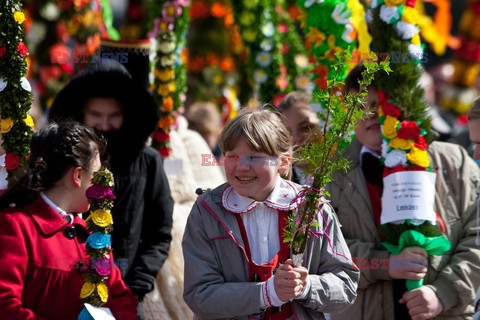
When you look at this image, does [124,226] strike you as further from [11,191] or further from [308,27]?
[308,27]

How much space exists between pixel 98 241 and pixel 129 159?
1035mm

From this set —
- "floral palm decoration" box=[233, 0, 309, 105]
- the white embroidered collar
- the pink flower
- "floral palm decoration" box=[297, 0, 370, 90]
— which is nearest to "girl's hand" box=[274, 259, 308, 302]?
the white embroidered collar

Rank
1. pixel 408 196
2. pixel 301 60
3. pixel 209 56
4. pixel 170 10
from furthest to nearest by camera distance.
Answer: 1. pixel 209 56
2. pixel 301 60
3. pixel 170 10
4. pixel 408 196

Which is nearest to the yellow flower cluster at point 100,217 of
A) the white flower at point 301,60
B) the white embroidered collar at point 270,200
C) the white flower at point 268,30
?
the white embroidered collar at point 270,200

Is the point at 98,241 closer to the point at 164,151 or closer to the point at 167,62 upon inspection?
the point at 164,151

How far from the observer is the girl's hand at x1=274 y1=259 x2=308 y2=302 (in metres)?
2.92

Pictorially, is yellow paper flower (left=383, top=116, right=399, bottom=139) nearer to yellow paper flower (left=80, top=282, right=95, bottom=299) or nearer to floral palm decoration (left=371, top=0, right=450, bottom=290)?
floral palm decoration (left=371, top=0, right=450, bottom=290)

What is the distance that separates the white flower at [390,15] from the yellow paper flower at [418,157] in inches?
28.4

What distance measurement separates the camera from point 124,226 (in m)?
4.04

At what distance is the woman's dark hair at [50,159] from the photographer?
124 inches

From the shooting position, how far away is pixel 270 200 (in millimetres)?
3213

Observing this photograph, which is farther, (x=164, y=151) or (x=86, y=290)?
(x=164, y=151)

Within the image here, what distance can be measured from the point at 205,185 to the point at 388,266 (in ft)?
5.59

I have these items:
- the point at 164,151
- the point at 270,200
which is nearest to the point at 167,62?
the point at 164,151
